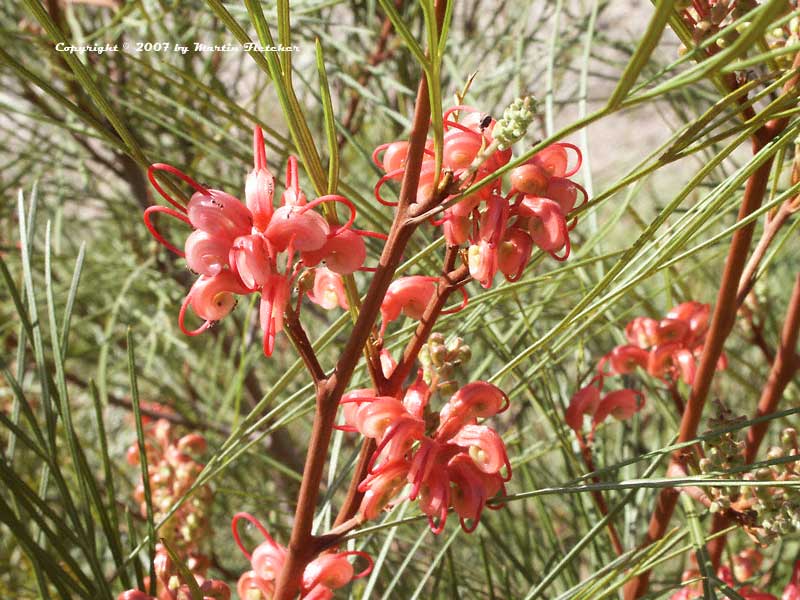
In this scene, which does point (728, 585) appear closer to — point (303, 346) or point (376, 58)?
point (303, 346)

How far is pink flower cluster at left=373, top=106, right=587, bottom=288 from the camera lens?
0.31m

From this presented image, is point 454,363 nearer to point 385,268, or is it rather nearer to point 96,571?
point 385,268

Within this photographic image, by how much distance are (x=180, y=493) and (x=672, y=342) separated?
416 millimetres

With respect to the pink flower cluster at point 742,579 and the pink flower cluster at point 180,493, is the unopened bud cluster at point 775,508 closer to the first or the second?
the pink flower cluster at point 742,579

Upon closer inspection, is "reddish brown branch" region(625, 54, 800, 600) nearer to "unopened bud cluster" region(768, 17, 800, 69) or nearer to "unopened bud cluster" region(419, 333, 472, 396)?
"unopened bud cluster" region(768, 17, 800, 69)

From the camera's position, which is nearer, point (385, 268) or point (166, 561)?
point (385, 268)

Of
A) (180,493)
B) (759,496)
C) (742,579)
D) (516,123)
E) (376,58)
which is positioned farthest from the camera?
(376,58)

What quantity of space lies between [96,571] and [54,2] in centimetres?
52

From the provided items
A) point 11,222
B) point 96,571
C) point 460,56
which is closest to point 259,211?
point 96,571

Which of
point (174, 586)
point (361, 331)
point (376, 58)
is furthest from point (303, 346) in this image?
point (376, 58)

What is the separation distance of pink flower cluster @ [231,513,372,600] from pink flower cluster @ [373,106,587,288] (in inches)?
5.4

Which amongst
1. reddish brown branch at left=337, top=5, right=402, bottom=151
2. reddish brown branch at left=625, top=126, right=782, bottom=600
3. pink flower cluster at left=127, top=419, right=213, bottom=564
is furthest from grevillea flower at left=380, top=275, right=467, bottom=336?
reddish brown branch at left=337, top=5, right=402, bottom=151

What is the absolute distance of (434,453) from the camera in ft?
1.08

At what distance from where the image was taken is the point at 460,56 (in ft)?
3.01
